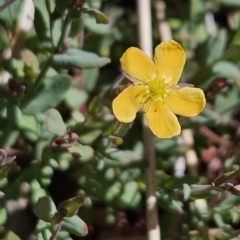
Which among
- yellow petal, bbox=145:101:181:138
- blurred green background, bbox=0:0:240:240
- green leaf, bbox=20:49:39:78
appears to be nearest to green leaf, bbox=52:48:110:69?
blurred green background, bbox=0:0:240:240

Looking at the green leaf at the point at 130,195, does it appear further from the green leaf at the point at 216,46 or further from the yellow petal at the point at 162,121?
the green leaf at the point at 216,46

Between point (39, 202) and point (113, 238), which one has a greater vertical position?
point (39, 202)

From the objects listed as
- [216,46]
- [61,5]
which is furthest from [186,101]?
[216,46]

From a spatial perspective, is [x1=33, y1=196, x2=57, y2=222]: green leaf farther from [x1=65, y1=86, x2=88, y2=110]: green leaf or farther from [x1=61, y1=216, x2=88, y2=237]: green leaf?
[x1=65, y1=86, x2=88, y2=110]: green leaf

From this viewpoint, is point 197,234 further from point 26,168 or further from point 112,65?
point 112,65

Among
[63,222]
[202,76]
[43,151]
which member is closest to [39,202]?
[63,222]

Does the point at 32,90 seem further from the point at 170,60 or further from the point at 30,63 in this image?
the point at 170,60
